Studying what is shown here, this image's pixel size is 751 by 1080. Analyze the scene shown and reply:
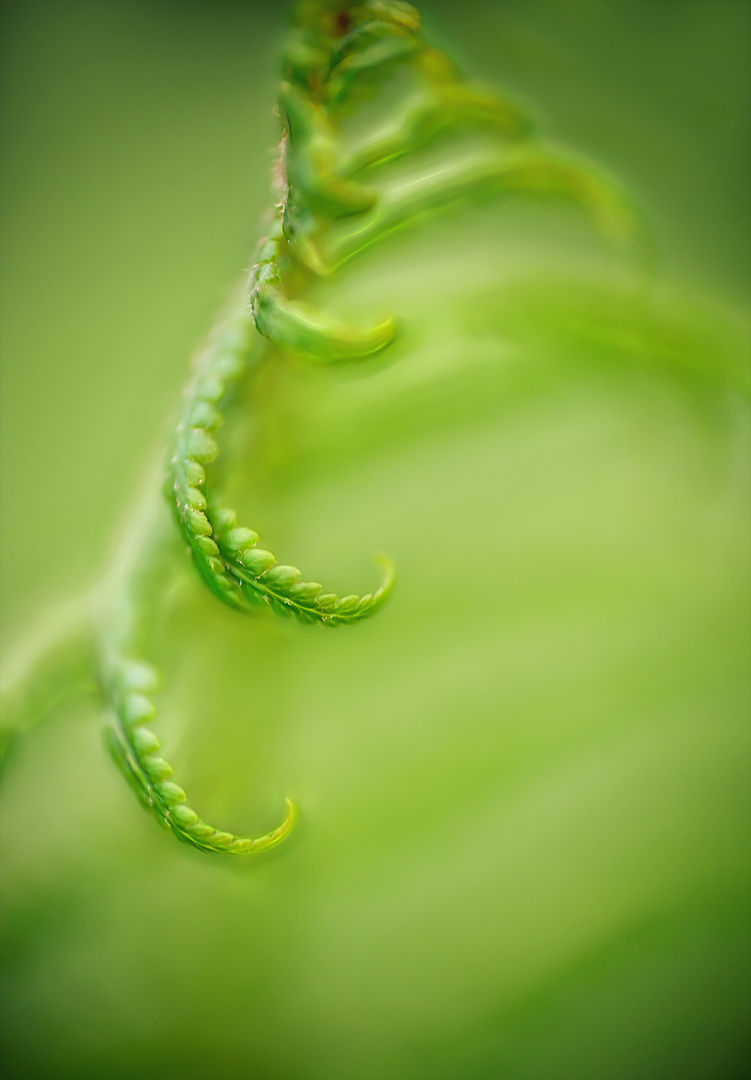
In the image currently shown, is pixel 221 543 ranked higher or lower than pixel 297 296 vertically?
lower

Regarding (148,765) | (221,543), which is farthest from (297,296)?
(148,765)

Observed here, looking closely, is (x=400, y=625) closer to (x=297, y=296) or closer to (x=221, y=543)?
(x=221, y=543)

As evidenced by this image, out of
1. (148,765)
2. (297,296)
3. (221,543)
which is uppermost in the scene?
(297,296)

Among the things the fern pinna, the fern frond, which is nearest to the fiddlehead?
the fern pinna

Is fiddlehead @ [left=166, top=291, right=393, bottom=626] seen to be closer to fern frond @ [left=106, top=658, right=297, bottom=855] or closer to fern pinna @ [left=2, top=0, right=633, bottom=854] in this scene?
fern pinna @ [left=2, top=0, right=633, bottom=854]

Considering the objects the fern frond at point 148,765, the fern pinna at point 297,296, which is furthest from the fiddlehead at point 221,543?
the fern frond at point 148,765

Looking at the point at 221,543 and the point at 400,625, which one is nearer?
the point at 221,543
